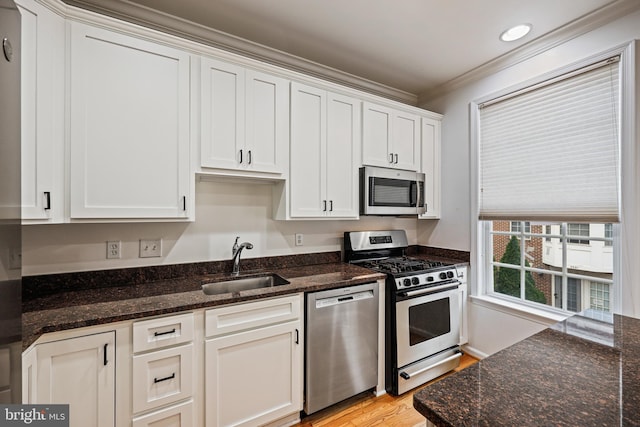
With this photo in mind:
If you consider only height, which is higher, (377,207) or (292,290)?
(377,207)

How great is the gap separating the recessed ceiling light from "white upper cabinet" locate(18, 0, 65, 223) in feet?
9.19

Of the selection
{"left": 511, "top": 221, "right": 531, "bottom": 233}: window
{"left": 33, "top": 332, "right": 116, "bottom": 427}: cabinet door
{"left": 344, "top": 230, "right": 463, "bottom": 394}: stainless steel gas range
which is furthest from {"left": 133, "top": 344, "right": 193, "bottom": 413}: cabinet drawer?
{"left": 511, "top": 221, "right": 531, "bottom": 233}: window

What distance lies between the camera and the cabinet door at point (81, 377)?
1.24m

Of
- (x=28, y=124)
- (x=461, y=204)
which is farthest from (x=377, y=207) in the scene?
(x=28, y=124)

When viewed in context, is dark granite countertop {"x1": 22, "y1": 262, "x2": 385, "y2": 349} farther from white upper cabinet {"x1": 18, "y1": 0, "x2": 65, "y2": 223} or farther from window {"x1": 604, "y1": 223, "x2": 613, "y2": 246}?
window {"x1": 604, "y1": 223, "x2": 613, "y2": 246}

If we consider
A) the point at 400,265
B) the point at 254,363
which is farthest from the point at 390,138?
the point at 254,363

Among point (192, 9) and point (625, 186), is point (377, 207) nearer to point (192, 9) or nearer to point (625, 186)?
point (625, 186)

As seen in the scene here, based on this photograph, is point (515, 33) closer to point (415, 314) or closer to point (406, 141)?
point (406, 141)

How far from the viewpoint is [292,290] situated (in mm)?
1821

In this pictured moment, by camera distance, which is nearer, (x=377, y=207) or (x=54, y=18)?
Result: (x=54, y=18)

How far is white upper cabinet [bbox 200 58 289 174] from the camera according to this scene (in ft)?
6.12

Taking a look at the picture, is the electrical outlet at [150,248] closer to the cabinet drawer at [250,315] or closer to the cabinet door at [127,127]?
the cabinet door at [127,127]

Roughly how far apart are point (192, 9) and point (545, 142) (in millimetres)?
2752

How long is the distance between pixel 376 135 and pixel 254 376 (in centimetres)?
208
